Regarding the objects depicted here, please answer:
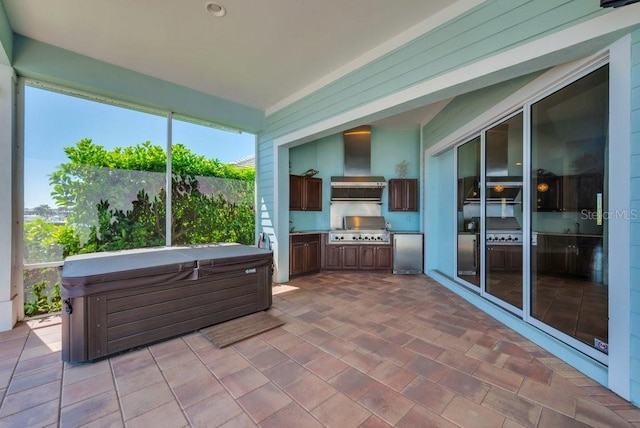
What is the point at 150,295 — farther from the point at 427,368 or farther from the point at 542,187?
the point at 542,187

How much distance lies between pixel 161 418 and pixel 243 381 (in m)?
0.56

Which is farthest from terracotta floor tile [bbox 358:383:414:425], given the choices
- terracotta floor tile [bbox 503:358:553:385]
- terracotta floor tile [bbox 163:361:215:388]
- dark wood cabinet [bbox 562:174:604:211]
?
dark wood cabinet [bbox 562:174:604:211]

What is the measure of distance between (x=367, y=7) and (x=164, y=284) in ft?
11.2

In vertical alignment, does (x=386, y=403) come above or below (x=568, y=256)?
below

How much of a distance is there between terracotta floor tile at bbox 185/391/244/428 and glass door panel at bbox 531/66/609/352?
116 inches

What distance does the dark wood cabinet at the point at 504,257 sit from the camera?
3.19 m

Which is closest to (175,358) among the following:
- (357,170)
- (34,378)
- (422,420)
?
(34,378)

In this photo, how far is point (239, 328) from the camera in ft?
9.74

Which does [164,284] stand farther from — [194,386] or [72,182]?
[72,182]

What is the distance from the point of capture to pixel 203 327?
9.70 feet

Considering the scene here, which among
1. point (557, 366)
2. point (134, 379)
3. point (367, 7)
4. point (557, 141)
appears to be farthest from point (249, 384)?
point (557, 141)

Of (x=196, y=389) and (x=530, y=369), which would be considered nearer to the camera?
(x=196, y=389)

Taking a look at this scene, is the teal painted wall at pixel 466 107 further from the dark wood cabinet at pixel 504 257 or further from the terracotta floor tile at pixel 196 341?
the terracotta floor tile at pixel 196 341

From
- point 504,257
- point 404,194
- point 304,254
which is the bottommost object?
point 304,254
